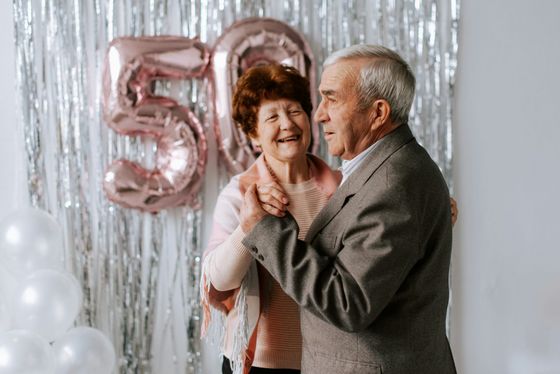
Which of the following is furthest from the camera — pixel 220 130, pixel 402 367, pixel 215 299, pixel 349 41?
pixel 349 41

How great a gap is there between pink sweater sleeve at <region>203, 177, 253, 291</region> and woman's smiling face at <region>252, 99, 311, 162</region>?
15 centimetres

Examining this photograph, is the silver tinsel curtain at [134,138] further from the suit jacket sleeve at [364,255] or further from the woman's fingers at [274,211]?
the suit jacket sleeve at [364,255]

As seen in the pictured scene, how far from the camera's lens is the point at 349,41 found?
3.01m

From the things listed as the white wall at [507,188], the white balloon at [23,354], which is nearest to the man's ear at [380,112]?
the white balloon at [23,354]

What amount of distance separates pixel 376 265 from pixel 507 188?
184cm

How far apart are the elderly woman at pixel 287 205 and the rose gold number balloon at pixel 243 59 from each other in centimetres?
65

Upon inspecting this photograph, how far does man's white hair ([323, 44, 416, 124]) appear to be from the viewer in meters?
1.60

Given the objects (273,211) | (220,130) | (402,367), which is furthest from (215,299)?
(220,130)

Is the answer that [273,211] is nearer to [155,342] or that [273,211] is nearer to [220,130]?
[220,130]

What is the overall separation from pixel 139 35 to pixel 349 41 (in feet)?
2.70

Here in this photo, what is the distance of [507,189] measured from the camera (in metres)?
3.13

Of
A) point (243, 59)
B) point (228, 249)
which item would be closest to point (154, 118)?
point (243, 59)

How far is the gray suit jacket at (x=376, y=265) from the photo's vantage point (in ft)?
4.87

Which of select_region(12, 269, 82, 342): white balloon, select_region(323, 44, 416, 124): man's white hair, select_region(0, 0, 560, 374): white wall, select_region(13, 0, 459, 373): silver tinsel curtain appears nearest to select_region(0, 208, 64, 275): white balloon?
select_region(12, 269, 82, 342): white balloon
